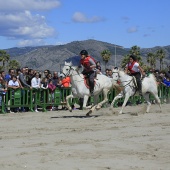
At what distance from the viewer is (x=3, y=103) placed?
19.2m

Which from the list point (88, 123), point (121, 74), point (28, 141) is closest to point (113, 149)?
point (28, 141)

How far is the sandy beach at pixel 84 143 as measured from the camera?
8.44 meters

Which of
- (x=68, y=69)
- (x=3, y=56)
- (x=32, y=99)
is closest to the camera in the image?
(x=68, y=69)

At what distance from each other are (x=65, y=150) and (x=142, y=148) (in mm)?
1833

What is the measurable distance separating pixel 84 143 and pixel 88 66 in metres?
6.66

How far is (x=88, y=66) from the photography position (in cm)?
1714

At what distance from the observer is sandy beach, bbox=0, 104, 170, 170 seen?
27.7 ft

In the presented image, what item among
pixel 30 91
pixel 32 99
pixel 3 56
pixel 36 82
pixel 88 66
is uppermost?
pixel 3 56

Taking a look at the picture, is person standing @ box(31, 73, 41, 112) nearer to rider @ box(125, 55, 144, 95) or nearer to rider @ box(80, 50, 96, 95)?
rider @ box(80, 50, 96, 95)

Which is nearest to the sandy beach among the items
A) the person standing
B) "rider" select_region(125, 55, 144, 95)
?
"rider" select_region(125, 55, 144, 95)

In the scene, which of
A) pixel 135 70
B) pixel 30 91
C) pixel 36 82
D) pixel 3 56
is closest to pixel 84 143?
pixel 135 70

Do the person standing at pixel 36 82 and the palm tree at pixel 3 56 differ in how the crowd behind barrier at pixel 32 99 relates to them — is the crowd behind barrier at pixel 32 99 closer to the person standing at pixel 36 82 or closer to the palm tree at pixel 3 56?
the person standing at pixel 36 82

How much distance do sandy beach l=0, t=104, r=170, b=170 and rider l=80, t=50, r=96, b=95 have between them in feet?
5.45

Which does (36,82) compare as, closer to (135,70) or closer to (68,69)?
(68,69)
